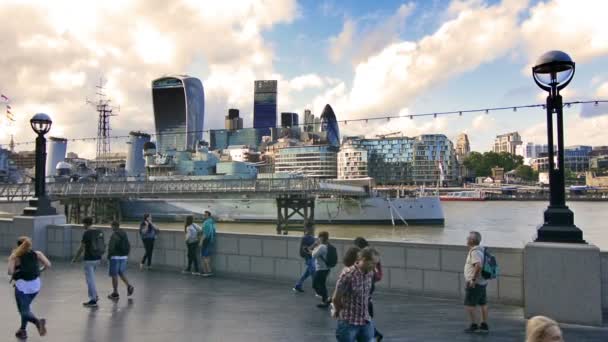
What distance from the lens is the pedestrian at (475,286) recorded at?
263 inches

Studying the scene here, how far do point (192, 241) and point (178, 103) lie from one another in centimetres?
18993

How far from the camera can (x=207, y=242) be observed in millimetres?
11469

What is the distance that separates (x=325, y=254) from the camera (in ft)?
28.2

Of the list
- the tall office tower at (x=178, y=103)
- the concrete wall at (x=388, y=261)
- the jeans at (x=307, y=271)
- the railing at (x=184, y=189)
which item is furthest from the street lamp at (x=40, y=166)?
the tall office tower at (x=178, y=103)

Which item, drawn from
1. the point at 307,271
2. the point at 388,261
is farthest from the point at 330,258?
the point at 388,261

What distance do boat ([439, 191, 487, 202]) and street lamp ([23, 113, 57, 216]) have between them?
403 ft

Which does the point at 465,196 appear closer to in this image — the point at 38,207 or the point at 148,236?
the point at 38,207

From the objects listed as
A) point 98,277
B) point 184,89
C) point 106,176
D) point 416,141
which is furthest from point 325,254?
point 184,89

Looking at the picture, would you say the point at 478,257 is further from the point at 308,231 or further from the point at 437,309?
the point at 308,231

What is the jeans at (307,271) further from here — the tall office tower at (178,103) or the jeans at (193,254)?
the tall office tower at (178,103)

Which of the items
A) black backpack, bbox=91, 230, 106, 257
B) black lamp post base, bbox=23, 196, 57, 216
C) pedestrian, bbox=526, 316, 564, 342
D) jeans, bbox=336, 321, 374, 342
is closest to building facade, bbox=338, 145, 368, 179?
black lamp post base, bbox=23, 196, 57, 216

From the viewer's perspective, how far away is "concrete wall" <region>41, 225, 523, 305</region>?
329 inches

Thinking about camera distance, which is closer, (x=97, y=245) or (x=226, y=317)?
(x=226, y=317)

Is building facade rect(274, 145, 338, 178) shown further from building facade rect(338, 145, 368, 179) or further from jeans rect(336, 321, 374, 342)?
jeans rect(336, 321, 374, 342)
